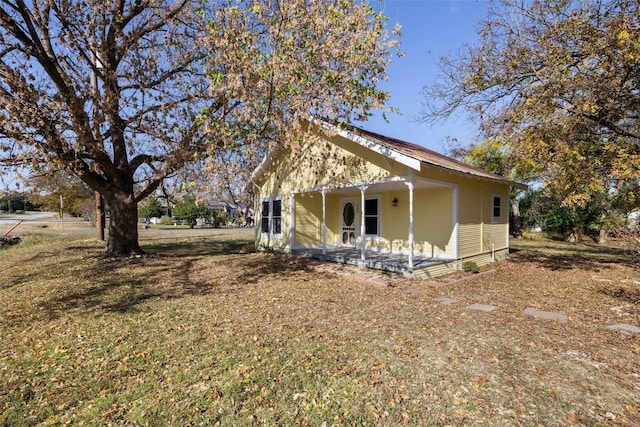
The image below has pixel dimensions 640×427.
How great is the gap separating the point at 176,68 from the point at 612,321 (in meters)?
12.5

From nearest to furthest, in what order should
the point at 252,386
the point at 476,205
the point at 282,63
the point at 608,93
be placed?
the point at 252,386
the point at 282,63
the point at 608,93
the point at 476,205

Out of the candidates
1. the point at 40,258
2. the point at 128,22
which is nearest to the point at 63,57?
the point at 128,22

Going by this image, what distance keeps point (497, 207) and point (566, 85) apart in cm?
587

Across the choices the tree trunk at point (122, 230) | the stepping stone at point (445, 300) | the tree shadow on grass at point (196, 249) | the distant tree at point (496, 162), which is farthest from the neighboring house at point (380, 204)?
the distant tree at point (496, 162)

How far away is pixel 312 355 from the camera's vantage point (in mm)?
4340

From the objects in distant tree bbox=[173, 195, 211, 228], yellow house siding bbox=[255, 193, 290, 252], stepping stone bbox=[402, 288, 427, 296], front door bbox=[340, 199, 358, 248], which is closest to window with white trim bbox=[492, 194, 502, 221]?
front door bbox=[340, 199, 358, 248]

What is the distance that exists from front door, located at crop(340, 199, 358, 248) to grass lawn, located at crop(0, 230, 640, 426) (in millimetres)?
5217

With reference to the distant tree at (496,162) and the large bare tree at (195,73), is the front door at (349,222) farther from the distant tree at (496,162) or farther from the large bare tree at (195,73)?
the distant tree at (496,162)

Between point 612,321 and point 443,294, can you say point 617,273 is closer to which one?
point 612,321

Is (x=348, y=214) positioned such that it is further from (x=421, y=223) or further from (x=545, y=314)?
(x=545, y=314)

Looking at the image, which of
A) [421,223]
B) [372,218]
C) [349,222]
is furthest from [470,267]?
[349,222]

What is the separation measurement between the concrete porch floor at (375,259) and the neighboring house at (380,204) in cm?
3

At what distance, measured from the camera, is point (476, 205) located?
11.4 metres

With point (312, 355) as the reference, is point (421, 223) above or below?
above
